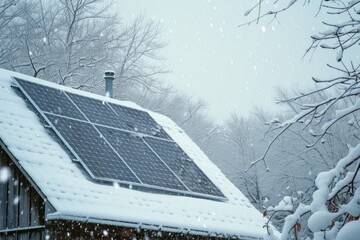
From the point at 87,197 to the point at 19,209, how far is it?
0.92m

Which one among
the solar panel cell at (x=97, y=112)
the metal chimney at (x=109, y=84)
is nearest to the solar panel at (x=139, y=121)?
the solar panel cell at (x=97, y=112)

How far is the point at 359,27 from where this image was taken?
3244 millimetres

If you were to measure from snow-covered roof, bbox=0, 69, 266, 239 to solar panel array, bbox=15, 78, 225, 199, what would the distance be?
226 millimetres

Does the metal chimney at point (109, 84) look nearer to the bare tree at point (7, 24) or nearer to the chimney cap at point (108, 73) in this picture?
the chimney cap at point (108, 73)

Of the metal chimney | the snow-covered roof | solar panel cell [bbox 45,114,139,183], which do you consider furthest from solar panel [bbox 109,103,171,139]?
the snow-covered roof

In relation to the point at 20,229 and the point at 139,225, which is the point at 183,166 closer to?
the point at 139,225

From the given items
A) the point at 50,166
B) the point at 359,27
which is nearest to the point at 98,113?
the point at 50,166

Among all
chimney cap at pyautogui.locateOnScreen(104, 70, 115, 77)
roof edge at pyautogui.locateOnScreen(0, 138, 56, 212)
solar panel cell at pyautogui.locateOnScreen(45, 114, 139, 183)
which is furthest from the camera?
chimney cap at pyautogui.locateOnScreen(104, 70, 115, 77)

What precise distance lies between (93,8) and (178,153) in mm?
17581

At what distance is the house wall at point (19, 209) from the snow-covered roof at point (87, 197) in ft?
0.98

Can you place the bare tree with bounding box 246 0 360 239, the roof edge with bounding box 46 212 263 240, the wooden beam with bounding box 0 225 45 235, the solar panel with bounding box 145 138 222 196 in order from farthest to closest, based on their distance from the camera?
the solar panel with bounding box 145 138 222 196 < the wooden beam with bounding box 0 225 45 235 < the roof edge with bounding box 46 212 263 240 < the bare tree with bounding box 246 0 360 239

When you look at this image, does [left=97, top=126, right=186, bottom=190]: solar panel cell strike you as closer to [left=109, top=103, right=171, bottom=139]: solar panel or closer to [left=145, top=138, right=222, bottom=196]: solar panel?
[left=145, top=138, right=222, bottom=196]: solar panel

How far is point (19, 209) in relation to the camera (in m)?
7.48

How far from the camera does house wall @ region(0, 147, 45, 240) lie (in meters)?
7.32
